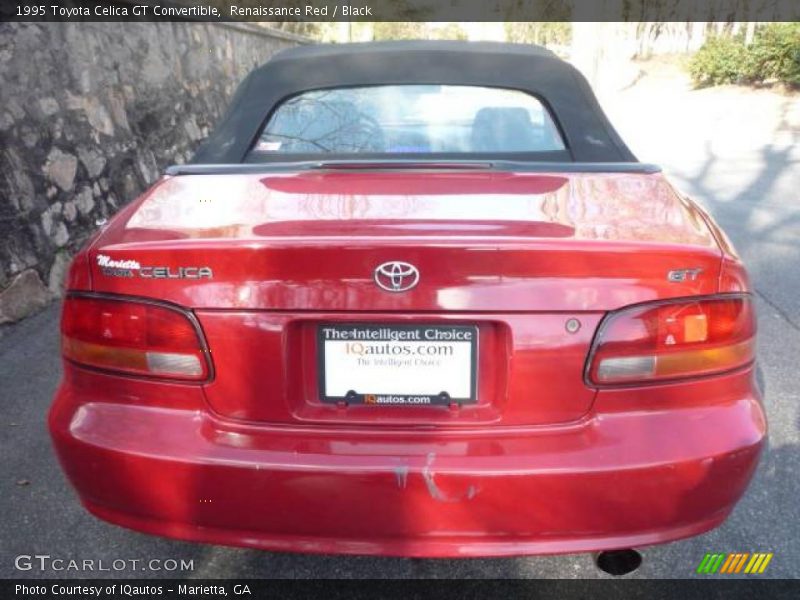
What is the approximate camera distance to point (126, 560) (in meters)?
2.43

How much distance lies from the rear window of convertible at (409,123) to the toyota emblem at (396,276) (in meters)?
1.43

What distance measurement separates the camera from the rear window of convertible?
3074mm

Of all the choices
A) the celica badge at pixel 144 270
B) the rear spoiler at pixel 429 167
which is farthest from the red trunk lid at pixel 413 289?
the rear spoiler at pixel 429 167

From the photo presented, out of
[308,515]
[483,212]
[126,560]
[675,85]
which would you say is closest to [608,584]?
[308,515]

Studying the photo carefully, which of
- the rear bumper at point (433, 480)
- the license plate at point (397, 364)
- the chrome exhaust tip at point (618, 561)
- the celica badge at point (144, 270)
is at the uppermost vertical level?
the celica badge at point (144, 270)

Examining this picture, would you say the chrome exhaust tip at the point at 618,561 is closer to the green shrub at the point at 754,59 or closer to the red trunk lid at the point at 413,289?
the red trunk lid at the point at 413,289

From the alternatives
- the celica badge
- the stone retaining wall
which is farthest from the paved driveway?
the celica badge

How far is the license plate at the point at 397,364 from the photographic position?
174cm

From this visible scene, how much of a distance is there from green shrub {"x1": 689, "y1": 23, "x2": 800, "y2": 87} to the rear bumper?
19.5m

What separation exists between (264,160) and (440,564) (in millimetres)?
1781

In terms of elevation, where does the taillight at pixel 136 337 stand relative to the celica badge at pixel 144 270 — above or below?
below

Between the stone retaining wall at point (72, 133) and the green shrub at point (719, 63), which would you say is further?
the green shrub at point (719, 63)

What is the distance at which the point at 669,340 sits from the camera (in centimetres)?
179

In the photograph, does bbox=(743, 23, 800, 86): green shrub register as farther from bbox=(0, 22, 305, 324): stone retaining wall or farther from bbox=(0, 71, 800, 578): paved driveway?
bbox=(0, 22, 305, 324): stone retaining wall
